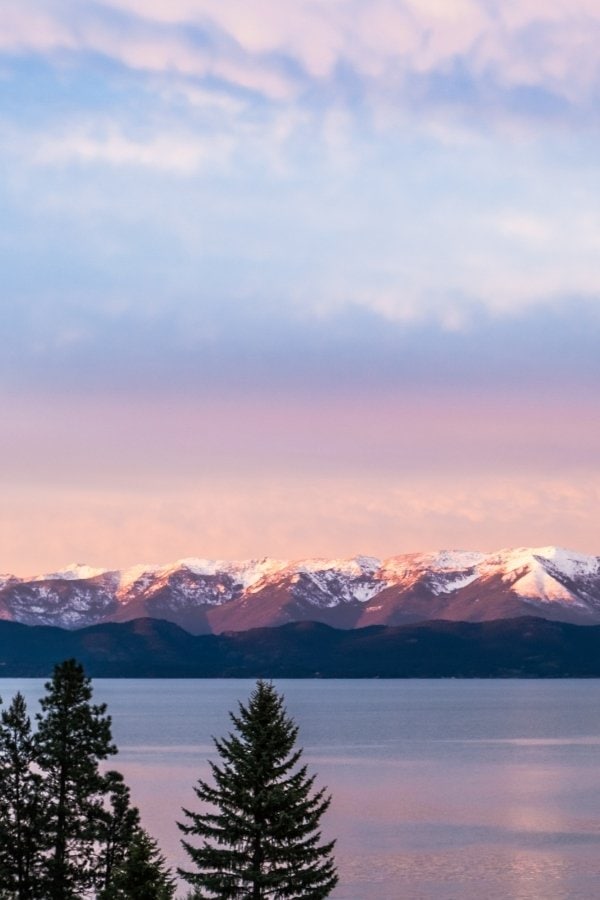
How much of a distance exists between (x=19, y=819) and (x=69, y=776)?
6.70ft

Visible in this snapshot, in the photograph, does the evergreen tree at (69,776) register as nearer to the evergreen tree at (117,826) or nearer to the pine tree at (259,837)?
the evergreen tree at (117,826)

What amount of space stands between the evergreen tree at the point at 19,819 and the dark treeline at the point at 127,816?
0.11 feet

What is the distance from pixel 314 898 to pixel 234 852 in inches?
94.2

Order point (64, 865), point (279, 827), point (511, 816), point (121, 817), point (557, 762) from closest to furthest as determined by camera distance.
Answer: point (279, 827), point (64, 865), point (121, 817), point (511, 816), point (557, 762)

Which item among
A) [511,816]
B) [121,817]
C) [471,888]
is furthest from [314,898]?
[511,816]

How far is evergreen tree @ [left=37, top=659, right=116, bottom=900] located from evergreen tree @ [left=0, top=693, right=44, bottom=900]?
414 mm

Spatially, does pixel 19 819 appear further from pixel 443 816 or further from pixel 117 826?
pixel 443 816

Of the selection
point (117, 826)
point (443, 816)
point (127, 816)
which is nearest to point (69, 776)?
point (117, 826)

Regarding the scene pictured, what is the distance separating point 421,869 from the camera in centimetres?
9156

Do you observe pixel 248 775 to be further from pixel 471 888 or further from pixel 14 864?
pixel 471 888

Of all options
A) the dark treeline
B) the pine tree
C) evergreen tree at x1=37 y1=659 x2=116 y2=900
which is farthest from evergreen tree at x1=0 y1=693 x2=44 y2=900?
the pine tree

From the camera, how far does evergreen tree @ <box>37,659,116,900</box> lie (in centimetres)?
4562

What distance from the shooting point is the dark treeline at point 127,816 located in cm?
3675

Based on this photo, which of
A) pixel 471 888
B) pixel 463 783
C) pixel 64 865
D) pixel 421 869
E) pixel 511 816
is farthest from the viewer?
pixel 463 783
